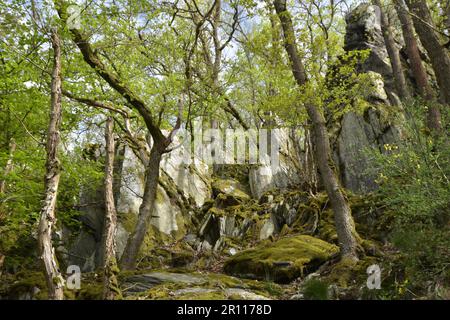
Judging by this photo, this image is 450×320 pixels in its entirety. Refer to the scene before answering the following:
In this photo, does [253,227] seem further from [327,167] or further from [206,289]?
[206,289]

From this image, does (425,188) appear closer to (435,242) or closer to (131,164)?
(435,242)

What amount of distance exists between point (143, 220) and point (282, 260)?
4698 mm

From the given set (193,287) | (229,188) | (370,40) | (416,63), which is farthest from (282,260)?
(370,40)

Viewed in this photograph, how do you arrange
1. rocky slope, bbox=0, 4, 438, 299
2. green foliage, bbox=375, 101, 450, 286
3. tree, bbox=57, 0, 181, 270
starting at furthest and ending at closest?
tree, bbox=57, 0, 181, 270 < rocky slope, bbox=0, 4, 438, 299 < green foliage, bbox=375, 101, 450, 286

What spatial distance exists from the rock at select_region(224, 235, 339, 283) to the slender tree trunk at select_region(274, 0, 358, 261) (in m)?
0.72

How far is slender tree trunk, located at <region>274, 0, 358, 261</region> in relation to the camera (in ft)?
28.7

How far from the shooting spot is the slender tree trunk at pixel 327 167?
8.73 metres

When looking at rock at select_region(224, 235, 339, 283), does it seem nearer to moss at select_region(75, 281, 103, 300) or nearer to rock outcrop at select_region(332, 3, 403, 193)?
moss at select_region(75, 281, 103, 300)

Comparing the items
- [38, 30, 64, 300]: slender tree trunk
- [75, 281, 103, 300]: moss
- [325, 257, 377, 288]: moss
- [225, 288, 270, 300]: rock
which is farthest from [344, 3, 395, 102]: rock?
[75, 281, 103, 300]: moss

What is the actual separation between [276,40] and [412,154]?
20.8ft

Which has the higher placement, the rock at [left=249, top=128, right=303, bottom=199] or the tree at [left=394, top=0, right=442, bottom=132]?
the tree at [left=394, top=0, right=442, bottom=132]

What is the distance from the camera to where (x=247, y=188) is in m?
18.7

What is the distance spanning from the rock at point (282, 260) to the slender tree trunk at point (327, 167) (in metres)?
0.72
